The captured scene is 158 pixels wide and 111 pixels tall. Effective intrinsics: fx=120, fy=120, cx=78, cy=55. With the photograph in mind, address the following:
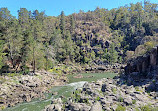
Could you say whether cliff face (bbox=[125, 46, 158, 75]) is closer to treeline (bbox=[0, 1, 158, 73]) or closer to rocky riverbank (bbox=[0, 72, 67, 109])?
treeline (bbox=[0, 1, 158, 73])

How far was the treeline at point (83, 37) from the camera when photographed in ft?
123

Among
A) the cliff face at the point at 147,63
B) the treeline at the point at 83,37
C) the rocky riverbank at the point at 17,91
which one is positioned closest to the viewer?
the rocky riverbank at the point at 17,91

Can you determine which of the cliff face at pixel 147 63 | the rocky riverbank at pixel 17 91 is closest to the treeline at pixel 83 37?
the rocky riverbank at pixel 17 91

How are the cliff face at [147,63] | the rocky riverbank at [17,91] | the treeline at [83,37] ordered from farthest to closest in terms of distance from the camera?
the treeline at [83,37], the cliff face at [147,63], the rocky riverbank at [17,91]

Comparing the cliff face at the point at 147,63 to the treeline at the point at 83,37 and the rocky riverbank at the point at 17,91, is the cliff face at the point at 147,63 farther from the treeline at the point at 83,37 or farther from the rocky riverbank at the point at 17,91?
the rocky riverbank at the point at 17,91

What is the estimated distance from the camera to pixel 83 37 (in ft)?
320

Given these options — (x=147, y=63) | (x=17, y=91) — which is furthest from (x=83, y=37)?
(x=17, y=91)

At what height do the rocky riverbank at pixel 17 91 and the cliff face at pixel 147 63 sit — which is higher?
the cliff face at pixel 147 63

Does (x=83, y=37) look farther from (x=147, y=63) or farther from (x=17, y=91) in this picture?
(x=17, y=91)

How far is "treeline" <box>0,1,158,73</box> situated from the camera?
123ft

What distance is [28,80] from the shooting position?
29125 millimetres

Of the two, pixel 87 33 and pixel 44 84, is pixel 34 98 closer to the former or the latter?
pixel 44 84

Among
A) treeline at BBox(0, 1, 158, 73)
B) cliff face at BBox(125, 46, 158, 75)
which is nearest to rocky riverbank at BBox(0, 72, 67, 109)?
treeline at BBox(0, 1, 158, 73)

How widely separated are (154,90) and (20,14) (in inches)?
3379
